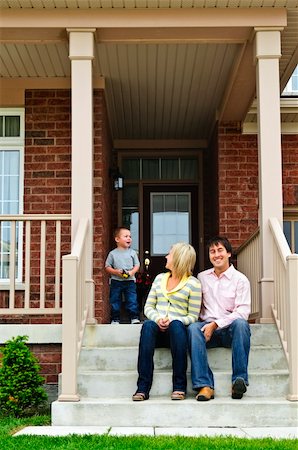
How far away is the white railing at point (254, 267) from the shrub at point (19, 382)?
6.85 feet

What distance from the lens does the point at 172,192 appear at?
10703 millimetres

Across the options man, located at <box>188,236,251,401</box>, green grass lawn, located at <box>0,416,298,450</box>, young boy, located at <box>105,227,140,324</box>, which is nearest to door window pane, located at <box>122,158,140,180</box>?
young boy, located at <box>105,227,140,324</box>

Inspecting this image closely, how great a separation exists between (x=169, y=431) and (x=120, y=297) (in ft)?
10.4

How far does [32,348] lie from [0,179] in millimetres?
2796

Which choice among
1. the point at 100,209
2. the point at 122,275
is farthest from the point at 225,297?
the point at 100,209

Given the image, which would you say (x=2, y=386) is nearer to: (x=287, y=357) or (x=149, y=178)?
(x=287, y=357)

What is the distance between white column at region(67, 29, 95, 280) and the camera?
6.52m

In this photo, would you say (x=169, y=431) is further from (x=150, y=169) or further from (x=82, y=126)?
(x=150, y=169)

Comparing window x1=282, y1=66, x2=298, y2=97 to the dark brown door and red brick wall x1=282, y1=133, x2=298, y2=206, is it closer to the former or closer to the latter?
red brick wall x1=282, y1=133, x2=298, y2=206

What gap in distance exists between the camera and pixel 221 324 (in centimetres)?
545

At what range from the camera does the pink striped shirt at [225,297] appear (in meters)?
5.51

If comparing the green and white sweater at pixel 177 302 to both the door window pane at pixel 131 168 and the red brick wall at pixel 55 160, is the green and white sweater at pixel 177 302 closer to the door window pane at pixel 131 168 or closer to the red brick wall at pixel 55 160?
the red brick wall at pixel 55 160

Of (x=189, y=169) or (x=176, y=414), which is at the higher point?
(x=189, y=169)

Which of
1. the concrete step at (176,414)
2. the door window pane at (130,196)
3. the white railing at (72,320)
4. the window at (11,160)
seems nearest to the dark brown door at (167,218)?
the door window pane at (130,196)
